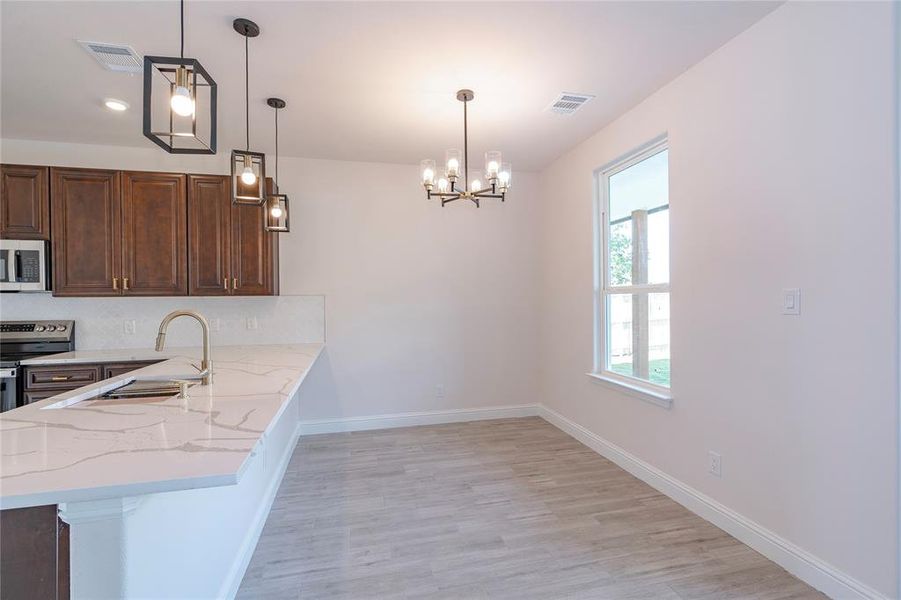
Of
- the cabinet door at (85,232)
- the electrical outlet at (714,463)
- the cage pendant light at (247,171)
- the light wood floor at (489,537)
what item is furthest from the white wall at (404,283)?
the electrical outlet at (714,463)

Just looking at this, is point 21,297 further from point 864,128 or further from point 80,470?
point 864,128

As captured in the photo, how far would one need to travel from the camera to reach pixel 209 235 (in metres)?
3.60

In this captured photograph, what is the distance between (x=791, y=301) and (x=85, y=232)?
16.4 ft

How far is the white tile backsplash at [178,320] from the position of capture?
3.60m

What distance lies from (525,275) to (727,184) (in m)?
2.48

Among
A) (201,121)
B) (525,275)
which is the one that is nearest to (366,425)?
(525,275)

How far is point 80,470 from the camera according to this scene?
1004 millimetres

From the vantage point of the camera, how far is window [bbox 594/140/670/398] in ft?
9.82

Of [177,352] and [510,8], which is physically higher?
[510,8]

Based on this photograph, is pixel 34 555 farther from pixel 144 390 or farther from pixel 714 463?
pixel 714 463

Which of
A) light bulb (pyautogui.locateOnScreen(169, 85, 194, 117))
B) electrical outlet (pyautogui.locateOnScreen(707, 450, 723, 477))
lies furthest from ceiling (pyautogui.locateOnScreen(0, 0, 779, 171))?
electrical outlet (pyautogui.locateOnScreen(707, 450, 723, 477))

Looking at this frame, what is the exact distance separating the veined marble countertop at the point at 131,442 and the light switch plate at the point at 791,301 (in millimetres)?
2448

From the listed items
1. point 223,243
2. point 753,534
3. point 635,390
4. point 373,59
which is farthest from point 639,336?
point 223,243

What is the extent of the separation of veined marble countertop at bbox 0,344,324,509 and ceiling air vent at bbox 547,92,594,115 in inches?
105
